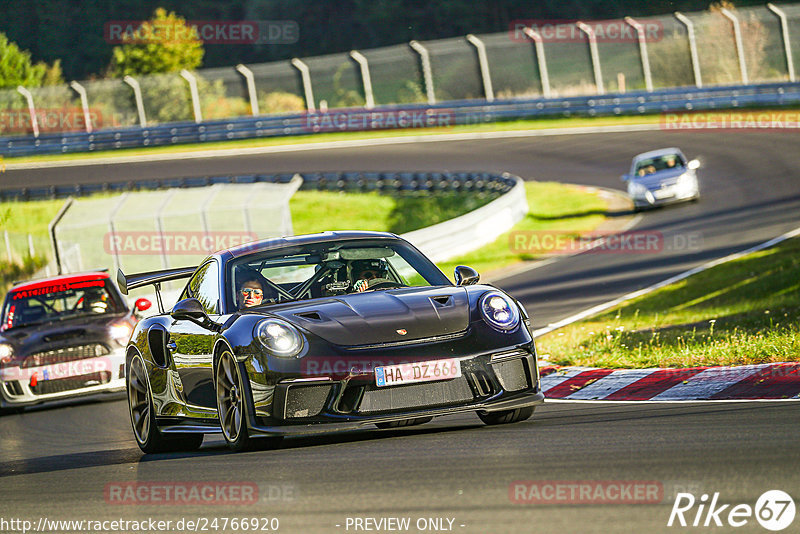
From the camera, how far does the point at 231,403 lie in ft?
23.4

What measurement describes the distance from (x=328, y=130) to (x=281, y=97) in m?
2.61

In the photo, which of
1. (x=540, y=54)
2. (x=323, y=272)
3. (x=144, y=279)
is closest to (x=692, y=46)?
(x=540, y=54)

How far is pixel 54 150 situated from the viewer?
49.4 metres

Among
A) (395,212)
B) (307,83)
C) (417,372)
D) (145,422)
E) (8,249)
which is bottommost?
(395,212)

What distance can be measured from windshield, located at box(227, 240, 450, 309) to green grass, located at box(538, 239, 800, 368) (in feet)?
8.93

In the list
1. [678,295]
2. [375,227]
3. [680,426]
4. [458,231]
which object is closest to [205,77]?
[375,227]

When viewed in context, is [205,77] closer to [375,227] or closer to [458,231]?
[375,227]

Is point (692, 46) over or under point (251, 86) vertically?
over

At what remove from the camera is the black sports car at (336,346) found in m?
6.60

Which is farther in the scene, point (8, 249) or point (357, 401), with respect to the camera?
point (8, 249)

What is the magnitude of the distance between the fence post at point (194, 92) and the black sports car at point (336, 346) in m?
40.5

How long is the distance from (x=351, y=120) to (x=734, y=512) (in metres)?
44.1

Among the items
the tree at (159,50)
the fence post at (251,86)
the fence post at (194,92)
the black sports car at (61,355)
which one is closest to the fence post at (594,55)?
the fence post at (251,86)

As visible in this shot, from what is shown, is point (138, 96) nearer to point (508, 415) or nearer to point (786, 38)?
point (786, 38)
